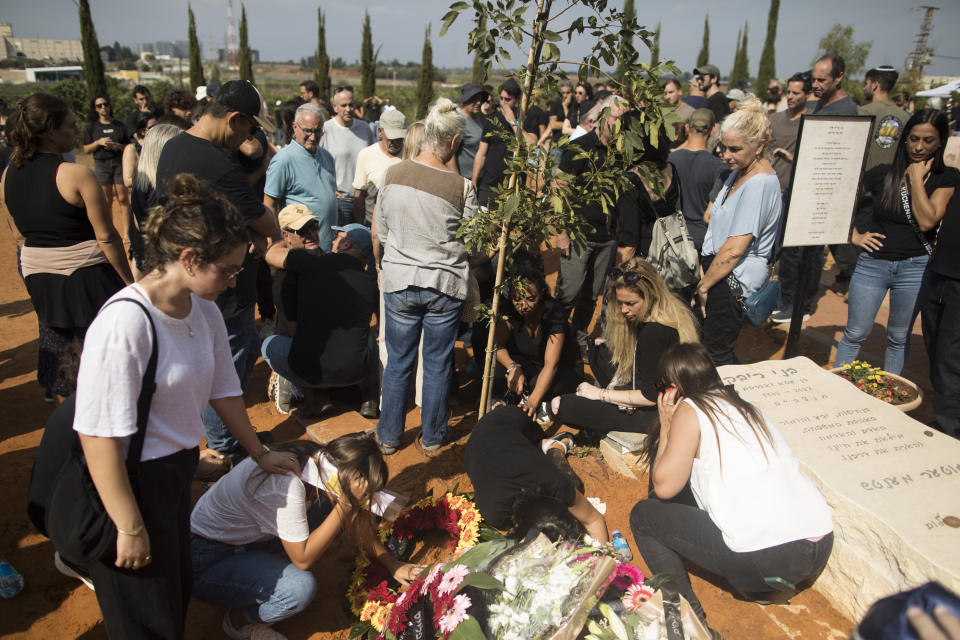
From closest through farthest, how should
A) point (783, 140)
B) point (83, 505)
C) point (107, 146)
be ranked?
point (83, 505) → point (783, 140) → point (107, 146)

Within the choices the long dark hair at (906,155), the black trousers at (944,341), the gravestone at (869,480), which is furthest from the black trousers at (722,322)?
the long dark hair at (906,155)

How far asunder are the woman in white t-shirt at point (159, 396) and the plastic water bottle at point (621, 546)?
2008 mm

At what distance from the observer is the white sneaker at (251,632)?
8.21 feet

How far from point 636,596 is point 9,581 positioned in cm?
287

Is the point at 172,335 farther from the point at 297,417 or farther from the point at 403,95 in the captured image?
the point at 403,95

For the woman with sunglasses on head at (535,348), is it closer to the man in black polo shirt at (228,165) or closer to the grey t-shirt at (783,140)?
the man in black polo shirt at (228,165)

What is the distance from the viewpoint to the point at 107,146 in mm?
7809

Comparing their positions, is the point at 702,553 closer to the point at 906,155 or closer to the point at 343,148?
the point at 906,155

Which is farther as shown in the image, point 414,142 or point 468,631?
point 414,142

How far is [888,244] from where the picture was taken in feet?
13.6

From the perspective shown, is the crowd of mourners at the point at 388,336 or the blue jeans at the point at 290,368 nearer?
the crowd of mourners at the point at 388,336

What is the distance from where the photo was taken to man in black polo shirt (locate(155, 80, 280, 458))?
300cm

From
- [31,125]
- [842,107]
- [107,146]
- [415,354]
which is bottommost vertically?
[415,354]

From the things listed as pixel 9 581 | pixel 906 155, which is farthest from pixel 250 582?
pixel 906 155
